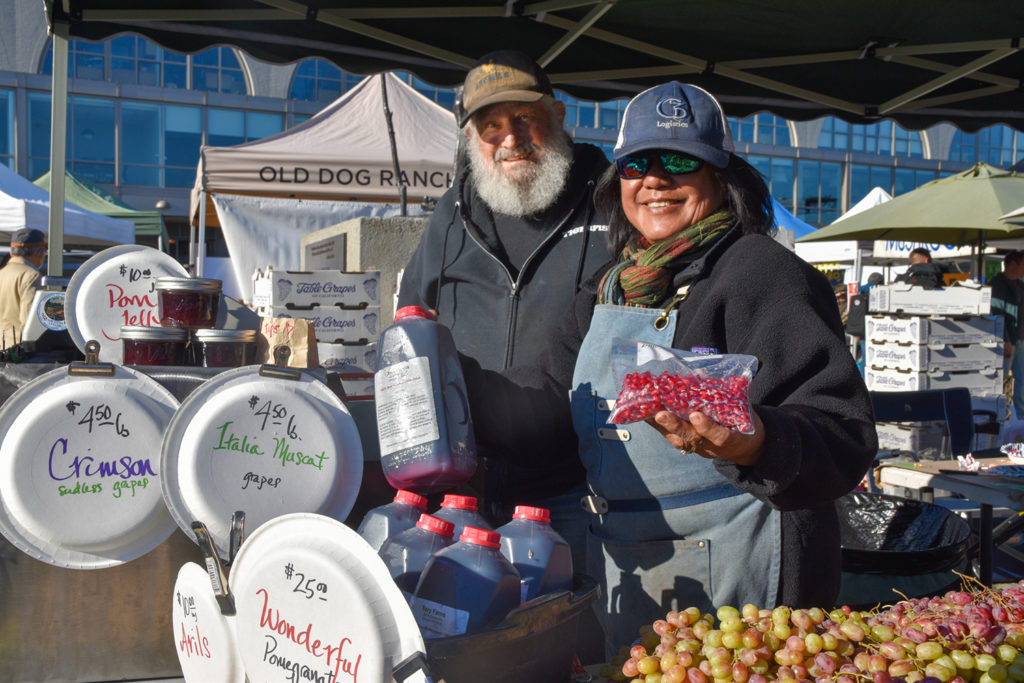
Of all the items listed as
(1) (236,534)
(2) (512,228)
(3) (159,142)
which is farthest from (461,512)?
(3) (159,142)

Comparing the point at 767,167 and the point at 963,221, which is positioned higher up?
the point at 767,167

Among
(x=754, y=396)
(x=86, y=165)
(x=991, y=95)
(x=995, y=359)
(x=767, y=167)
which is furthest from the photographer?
(x=767, y=167)

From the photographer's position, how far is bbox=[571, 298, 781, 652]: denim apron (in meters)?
1.59

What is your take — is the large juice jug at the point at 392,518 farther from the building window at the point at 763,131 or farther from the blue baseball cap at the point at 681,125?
the building window at the point at 763,131

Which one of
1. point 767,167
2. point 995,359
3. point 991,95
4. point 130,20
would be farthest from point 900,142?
point 130,20

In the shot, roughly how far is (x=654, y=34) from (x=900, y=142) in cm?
3174

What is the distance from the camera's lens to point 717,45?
159 inches

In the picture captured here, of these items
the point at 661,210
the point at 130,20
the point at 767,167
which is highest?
the point at 767,167

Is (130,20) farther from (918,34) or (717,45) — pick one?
(918,34)

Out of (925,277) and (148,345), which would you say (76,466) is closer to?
(148,345)

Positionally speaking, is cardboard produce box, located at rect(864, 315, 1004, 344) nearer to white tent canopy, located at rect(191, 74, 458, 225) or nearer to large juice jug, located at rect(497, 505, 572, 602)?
white tent canopy, located at rect(191, 74, 458, 225)

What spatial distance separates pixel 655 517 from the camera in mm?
1649

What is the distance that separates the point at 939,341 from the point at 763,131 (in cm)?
2452

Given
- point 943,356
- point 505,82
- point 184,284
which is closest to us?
point 184,284
